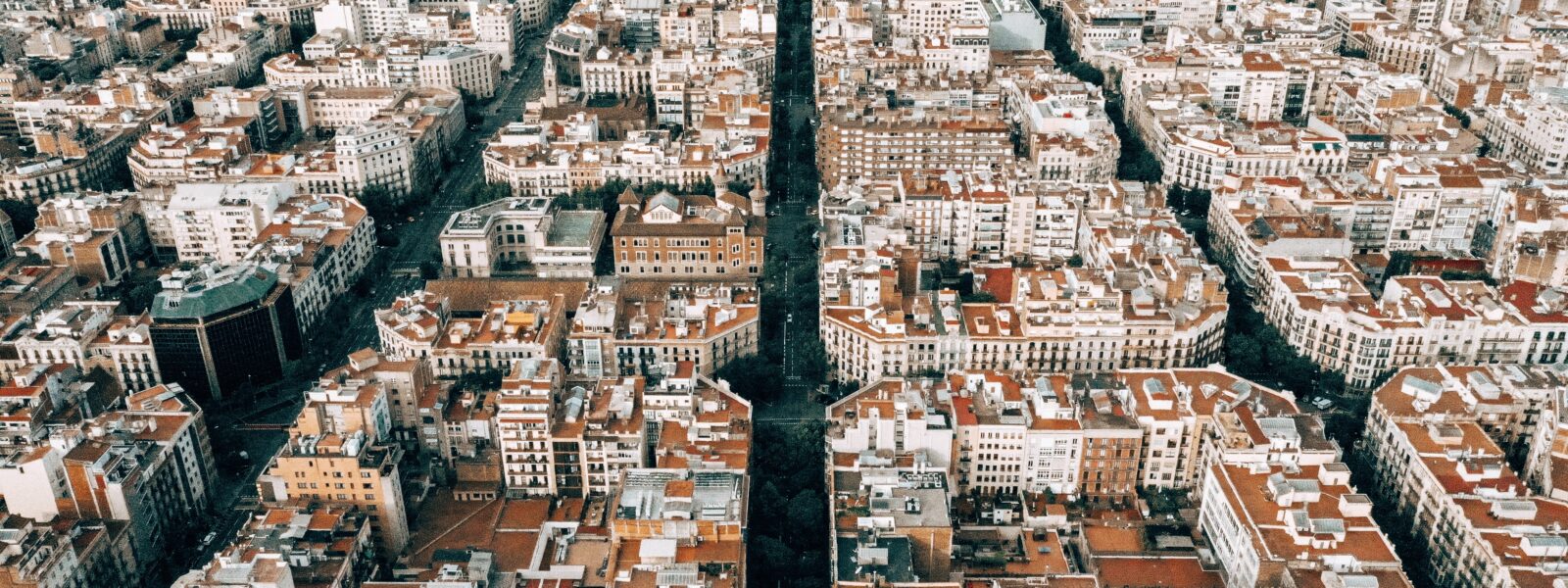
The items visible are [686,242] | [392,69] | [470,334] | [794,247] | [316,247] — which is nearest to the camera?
[470,334]

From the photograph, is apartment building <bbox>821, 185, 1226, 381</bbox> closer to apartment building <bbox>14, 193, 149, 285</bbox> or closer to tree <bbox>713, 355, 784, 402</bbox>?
tree <bbox>713, 355, 784, 402</bbox>

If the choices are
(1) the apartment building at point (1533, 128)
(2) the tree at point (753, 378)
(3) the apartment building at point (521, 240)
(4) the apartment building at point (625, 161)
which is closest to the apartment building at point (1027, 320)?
(2) the tree at point (753, 378)

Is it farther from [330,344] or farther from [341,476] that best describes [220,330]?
[341,476]

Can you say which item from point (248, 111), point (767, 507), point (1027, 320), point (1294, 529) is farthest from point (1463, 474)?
point (248, 111)

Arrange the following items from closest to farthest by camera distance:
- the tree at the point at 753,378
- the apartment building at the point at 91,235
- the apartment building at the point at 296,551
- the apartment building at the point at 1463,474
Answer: the apartment building at the point at 296,551, the apartment building at the point at 1463,474, the tree at the point at 753,378, the apartment building at the point at 91,235

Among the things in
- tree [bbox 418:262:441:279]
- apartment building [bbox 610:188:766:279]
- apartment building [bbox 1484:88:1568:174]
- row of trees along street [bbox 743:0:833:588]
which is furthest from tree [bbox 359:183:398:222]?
apartment building [bbox 1484:88:1568:174]

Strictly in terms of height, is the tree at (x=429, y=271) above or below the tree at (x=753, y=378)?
above

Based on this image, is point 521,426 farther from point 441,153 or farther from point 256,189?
point 441,153

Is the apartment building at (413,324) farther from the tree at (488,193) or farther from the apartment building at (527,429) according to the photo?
the tree at (488,193)

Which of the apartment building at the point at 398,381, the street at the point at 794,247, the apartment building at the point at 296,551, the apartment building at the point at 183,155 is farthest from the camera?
the apartment building at the point at 183,155

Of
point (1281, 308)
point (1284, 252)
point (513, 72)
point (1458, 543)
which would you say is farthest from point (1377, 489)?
point (513, 72)

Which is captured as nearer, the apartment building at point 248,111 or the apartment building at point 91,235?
the apartment building at point 91,235
